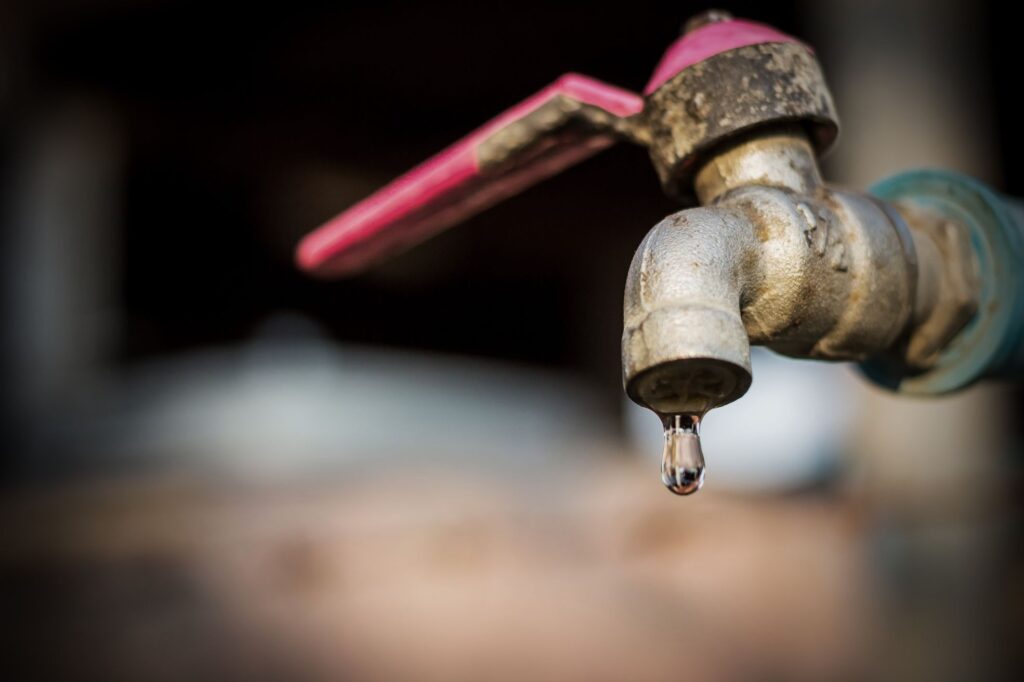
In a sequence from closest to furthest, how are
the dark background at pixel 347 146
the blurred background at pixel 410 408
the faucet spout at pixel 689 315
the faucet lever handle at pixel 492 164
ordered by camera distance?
1. the faucet spout at pixel 689 315
2. the faucet lever handle at pixel 492 164
3. the blurred background at pixel 410 408
4. the dark background at pixel 347 146

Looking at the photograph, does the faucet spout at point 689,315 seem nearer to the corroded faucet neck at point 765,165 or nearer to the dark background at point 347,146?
the corroded faucet neck at point 765,165

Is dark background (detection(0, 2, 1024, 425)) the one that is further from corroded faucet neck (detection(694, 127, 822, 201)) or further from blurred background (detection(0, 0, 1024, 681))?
corroded faucet neck (detection(694, 127, 822, 201))

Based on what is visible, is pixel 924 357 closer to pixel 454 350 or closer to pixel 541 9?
pixel 541 9

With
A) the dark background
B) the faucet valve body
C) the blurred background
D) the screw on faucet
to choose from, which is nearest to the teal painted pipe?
the faucet valve body

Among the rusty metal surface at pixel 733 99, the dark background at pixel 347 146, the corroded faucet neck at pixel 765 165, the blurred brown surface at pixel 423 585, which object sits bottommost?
the blurred brown surface at pixel 423 585


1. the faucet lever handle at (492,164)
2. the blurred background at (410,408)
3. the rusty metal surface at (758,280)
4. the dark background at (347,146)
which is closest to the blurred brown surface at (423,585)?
the blurred background at (410,408)

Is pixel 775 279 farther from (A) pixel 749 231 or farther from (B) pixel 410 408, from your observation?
(B) pixel 410 408

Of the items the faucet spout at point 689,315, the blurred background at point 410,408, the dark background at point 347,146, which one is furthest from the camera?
the dark background at point 347,146
